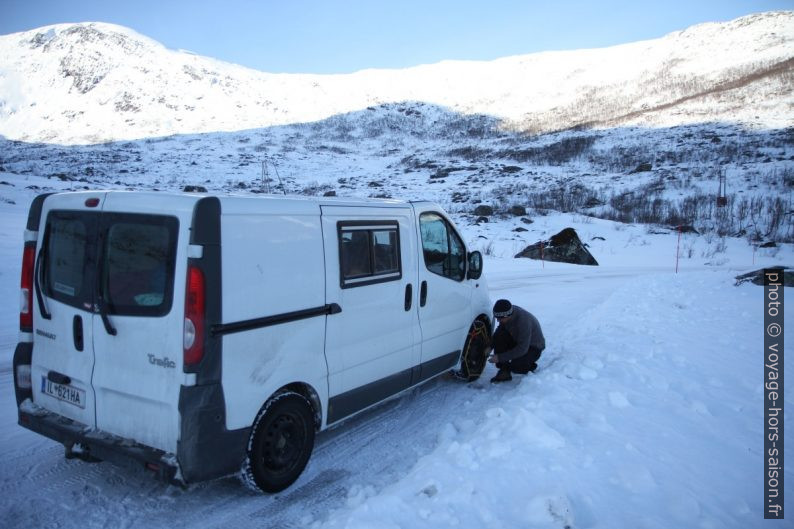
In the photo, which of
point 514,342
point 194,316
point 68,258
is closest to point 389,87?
point 514,342

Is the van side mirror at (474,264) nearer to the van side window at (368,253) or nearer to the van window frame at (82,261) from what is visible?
the van side window at (368,253)

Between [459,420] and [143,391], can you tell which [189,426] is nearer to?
[143,391]

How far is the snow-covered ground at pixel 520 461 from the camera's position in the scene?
327 centimetres

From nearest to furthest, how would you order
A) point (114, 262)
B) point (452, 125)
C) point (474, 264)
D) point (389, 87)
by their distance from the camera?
point (114, 262)
point (474, 264)
point (452, 125)
point (389, 87)

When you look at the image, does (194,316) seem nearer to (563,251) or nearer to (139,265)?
(139,265)

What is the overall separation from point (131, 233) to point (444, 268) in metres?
3.01

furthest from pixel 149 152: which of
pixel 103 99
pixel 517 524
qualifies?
pixel 517 524

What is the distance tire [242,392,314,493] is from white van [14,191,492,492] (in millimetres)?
11

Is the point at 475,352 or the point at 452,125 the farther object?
the point at 452,125

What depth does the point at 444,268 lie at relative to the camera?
5.29 metres

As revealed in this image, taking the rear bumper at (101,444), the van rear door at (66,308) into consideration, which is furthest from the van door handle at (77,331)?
the rear bumper at (101,444)

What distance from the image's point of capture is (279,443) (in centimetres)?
368

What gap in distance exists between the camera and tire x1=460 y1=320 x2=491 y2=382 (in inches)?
233

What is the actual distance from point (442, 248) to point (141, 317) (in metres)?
3.02
